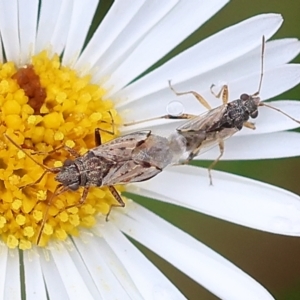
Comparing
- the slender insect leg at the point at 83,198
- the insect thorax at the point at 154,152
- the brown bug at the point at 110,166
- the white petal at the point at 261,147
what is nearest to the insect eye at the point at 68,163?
the brown bug at the point at 110,166

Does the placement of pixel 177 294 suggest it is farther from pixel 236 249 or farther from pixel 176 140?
pixel 236 249

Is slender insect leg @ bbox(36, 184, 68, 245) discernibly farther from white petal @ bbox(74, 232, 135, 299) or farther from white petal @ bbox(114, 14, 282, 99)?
white petal @ bbox(114, 14, 282, 99)

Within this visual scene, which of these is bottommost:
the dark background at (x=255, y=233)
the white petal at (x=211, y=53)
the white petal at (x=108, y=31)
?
the dark background at (x=255, y=233)

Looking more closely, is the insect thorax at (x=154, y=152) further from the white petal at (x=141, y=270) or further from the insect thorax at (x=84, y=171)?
the white petal at (x=141, y=270)

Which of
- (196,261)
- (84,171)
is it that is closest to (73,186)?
(84,171)

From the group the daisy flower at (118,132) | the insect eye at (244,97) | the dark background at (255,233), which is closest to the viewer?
the daisy flower at (118,132)

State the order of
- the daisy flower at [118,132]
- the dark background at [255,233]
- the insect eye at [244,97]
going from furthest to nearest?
the dark background at [255,233] → the insect eye at [244,97] → the daisy flower at [118,132]

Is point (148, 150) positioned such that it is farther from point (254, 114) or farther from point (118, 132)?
point (254, 114)
